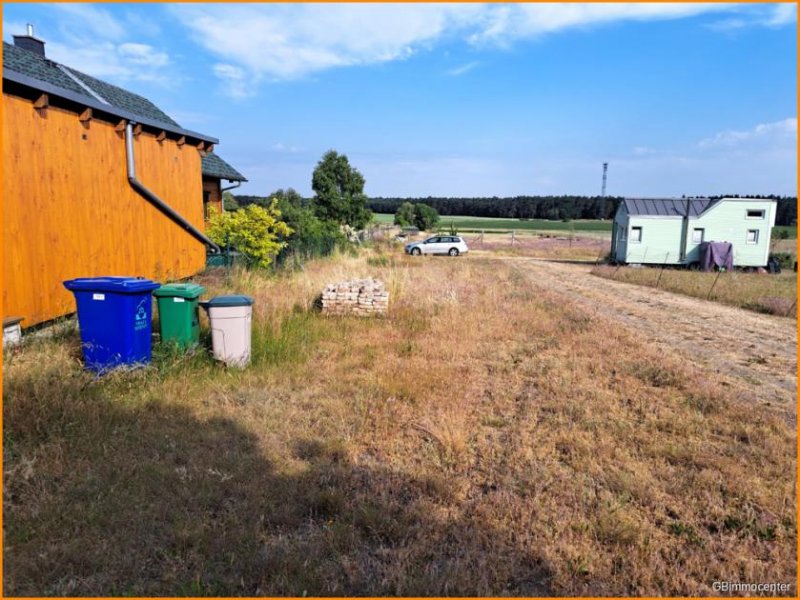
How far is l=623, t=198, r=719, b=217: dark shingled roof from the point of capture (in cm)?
2608

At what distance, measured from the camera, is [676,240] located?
1024 inches

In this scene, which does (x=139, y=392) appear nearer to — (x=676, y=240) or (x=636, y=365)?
(x=636, y=365)

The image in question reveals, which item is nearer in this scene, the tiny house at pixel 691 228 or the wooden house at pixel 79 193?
the wooden house at pixel 79 193

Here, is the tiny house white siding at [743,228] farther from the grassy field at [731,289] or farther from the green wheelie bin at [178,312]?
the green wheelie bin at [178,312]

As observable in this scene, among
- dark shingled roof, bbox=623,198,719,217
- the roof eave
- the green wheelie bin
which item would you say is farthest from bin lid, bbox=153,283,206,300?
dark shingled roof, bbox=623,198,719,217

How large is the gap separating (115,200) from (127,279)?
381 centimetres

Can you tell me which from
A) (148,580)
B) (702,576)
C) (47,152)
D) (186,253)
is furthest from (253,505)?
(186,253)

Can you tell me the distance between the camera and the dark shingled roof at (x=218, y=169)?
1646 cm

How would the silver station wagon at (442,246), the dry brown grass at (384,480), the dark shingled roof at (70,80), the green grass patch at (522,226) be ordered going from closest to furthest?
the dry brown grass at (384,480) → the dark shingled roof at (70,80) → the silver station wagon at (442,246) → the green grass patch at (522,226)

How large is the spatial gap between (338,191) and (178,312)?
32.5 metres

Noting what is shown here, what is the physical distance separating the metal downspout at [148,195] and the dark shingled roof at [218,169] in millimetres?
5745

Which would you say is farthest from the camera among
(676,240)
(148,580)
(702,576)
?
(676,240)

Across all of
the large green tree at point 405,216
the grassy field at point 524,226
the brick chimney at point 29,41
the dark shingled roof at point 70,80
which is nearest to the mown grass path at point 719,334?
the dark shingled roof at point 70,80

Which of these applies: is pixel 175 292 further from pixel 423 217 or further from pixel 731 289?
pixel 423 217
